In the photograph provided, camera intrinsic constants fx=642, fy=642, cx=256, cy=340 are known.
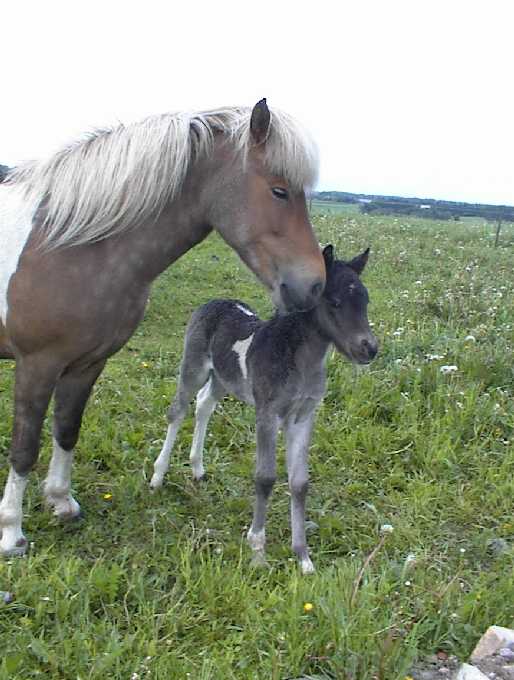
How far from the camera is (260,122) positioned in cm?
268

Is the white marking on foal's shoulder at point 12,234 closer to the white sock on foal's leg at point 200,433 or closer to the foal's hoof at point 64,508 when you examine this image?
the foal's hoof at point 64,508

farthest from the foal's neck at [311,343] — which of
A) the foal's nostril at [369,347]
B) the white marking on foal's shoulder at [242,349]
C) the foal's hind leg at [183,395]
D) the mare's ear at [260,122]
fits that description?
the mare's ear at [260,122]

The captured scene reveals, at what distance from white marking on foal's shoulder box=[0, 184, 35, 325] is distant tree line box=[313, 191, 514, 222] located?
681 inches

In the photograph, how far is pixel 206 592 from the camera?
279 cm

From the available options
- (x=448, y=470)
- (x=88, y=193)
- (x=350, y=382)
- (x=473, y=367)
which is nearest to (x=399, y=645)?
(x=448, y=470)

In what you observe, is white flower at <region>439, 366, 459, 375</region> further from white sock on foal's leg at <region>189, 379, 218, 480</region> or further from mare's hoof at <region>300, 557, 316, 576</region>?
mare's hoof at <region>300, 557, 316, 576</region>

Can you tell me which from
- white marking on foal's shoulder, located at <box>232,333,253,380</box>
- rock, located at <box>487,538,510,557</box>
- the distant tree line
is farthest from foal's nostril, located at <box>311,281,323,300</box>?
the distant tree line

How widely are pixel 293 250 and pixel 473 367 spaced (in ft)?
9.92

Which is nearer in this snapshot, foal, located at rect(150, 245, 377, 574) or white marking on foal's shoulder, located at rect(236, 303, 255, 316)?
foal, located at rect(150, 245, 377, 574)

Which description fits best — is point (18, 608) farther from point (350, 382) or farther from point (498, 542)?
point (350, 382)

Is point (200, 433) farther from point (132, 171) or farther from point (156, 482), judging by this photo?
point (132, 171)

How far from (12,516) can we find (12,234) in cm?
139

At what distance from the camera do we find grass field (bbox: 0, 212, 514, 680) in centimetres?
244

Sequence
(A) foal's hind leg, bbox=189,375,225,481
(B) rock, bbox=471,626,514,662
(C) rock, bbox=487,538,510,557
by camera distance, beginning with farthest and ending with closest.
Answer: (A) foal's hind leg, bbox=189,375,225,481
(C) rock, bbox=487,538,510,557
(B) rock, bbox=471,626,514,662
